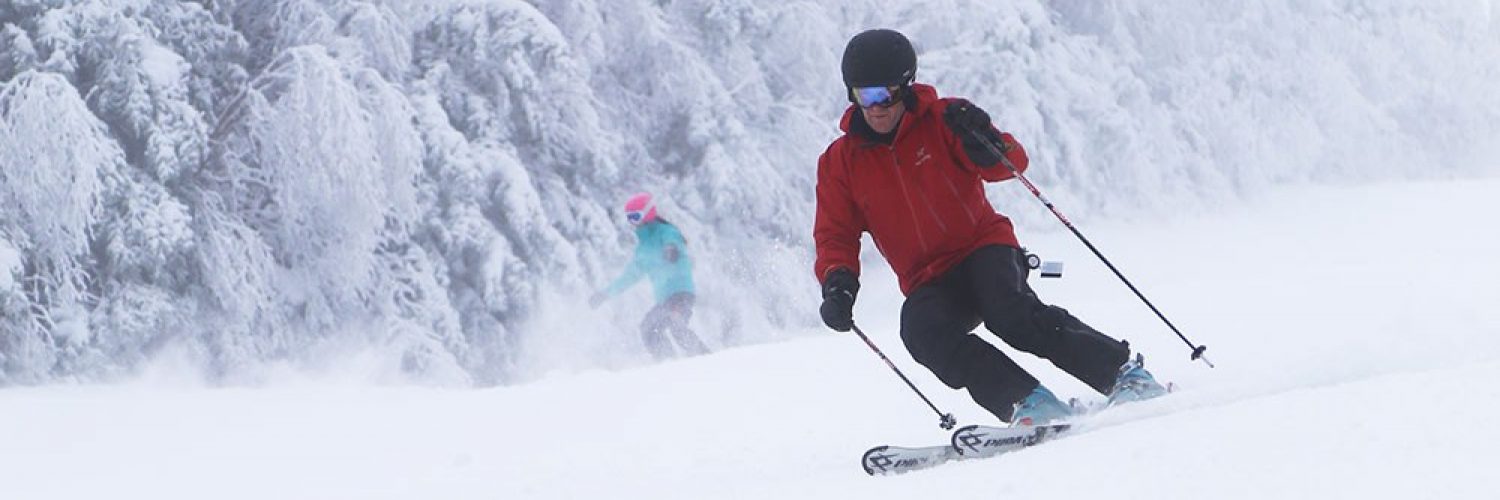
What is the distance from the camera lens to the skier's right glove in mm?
4410

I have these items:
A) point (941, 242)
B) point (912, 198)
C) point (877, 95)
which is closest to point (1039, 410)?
point (941, 242)

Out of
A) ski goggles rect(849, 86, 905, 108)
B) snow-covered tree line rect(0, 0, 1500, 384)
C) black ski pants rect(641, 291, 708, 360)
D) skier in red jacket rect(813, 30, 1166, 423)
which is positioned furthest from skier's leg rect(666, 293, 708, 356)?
ski goggles rect(849, 86, 905, 108)

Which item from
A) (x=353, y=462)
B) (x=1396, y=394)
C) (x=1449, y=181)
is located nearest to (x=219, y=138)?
(x=353, y=462)

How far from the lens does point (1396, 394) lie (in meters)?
3.19

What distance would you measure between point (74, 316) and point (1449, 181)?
26962 millimetres

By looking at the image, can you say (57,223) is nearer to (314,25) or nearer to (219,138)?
(219,138)

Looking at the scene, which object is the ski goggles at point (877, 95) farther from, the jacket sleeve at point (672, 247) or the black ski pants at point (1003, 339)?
the jacket sleeve at point (672, 247)

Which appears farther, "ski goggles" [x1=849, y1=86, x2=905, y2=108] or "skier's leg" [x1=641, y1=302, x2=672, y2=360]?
"skier's leg" [x1=641, y1=302, x2=672, y2=360]

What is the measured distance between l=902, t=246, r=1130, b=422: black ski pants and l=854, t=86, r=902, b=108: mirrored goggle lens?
579 mm

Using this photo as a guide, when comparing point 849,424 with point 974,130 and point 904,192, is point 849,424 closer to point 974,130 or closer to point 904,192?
point 904,192

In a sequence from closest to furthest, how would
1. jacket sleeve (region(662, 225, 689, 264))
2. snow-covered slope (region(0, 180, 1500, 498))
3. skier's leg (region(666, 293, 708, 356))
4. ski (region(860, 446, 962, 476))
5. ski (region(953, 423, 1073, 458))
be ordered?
snow-covered slope (region(0, 180, 1500, 498))
ski (region(953, 423, 1073, 458))
ski (region(860, 446, 962, 476))
jacket sleeve (region(662, 225, 689, 264))
skier's leg (region(666, 293, 708, 356))

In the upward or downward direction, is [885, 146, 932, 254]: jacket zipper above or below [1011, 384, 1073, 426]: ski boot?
above

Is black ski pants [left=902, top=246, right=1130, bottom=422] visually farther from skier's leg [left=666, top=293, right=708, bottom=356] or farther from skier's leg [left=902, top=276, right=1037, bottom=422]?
skier's leg [left=666, top=293, right=708, bottom=356]

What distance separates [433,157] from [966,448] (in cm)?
1189
